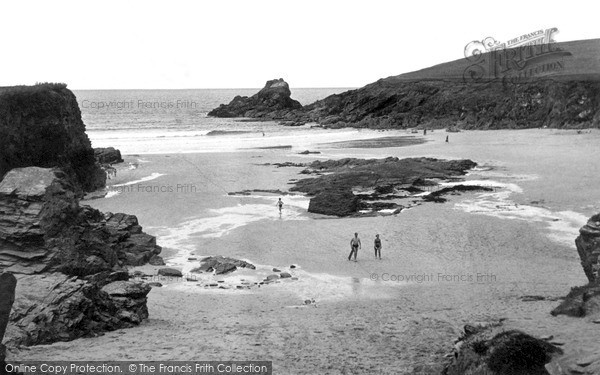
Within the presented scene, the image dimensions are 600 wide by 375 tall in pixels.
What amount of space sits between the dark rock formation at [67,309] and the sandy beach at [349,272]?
0.39 m

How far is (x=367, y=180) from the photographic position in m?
38.7

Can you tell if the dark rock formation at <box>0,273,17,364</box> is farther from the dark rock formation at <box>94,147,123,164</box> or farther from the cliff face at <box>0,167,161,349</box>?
the dark rock formation at <box>94,147,123,164</box>

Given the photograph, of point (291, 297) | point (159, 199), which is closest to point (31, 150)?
point (159, 199)

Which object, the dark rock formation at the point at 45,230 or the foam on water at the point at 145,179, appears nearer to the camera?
the dark rock formation at the point at 45,230

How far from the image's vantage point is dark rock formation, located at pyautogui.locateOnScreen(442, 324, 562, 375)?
31.7 feet

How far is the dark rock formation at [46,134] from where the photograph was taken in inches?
1367

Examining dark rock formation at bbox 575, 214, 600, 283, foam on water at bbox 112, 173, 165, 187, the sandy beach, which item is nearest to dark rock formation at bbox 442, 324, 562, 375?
the sandy beach

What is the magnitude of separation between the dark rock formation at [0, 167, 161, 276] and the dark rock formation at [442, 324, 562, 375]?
34.7 ft

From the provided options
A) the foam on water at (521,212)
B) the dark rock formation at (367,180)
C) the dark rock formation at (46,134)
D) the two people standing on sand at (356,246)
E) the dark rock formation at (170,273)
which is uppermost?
the dark rock formation at (46,134)

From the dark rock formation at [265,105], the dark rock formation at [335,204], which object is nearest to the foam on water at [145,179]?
the dark rock formation at [335,204]

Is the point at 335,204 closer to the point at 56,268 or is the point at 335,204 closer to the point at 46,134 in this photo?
the point at 56,268

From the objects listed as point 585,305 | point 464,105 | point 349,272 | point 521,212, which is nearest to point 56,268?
point 349,272

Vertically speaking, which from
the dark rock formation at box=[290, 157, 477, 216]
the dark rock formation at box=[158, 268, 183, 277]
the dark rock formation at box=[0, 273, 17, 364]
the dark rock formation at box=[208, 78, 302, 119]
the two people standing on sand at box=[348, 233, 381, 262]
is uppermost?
the dark rock formation at box=[208, 78, 302, 119]

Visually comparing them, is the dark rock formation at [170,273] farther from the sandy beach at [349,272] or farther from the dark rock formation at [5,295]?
the dark rock formation at [5,295]
